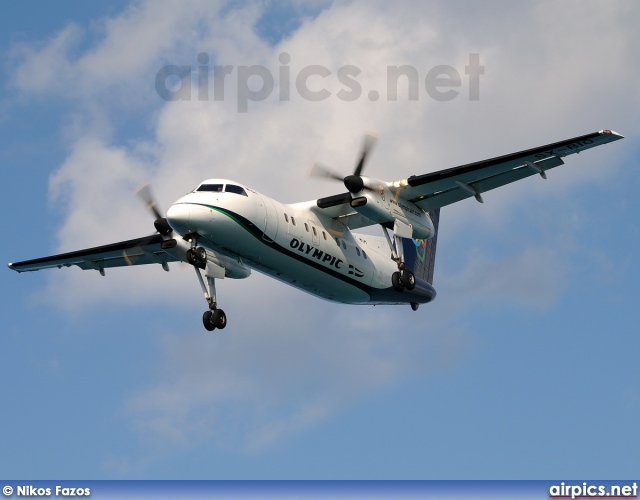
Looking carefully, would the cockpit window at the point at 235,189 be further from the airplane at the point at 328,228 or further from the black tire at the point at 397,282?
the black tire at the point at 397,282

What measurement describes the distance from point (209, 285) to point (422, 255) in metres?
9.15

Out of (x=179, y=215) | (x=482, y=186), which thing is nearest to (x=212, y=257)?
(x=179, y=215)

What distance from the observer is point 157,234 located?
96.2 ft

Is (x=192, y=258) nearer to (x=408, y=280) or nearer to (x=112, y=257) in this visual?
(x=408, y=280)

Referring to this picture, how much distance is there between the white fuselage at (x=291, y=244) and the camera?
24250 mm

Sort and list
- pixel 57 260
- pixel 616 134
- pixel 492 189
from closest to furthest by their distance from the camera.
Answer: pixel 616 134, pixel 492 189, pixel 57 260

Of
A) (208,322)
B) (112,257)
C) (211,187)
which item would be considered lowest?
(208,322)

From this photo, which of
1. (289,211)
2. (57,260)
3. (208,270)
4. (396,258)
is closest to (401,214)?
(396,258)

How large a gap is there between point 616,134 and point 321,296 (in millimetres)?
9636

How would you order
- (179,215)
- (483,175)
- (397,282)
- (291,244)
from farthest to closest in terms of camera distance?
(397,282) < (483,175) < (291,244) < (179,215)

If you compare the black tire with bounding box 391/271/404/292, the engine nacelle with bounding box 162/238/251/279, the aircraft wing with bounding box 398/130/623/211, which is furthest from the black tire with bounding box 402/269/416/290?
the engine nacelle with bounding box 162/238/251/279

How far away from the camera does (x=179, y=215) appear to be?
78.1 ft

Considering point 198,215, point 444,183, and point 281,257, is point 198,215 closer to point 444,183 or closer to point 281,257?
point 281,257

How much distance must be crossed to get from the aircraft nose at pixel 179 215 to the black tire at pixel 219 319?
3760 millimetres
